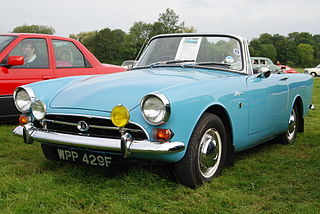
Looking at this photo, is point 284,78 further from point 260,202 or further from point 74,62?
point 74,62

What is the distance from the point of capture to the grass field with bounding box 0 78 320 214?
2.87m

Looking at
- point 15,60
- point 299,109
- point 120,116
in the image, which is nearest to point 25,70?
point 15,60

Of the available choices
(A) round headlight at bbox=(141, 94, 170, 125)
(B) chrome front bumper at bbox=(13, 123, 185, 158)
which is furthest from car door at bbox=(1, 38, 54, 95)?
(A) round headlight at bbox=(141, 94, 170, 125)

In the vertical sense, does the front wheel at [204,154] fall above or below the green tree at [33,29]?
below

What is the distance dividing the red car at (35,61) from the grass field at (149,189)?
1.72 m

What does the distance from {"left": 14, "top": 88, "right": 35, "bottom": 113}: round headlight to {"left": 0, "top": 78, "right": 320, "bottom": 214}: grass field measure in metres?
0.58

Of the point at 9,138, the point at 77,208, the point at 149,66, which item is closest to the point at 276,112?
the point at 149,66

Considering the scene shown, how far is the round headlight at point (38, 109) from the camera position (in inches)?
136

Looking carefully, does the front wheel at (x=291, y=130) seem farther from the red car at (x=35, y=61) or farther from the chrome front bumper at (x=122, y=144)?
the red car at (x=35, y=61)

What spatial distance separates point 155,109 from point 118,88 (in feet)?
1.85

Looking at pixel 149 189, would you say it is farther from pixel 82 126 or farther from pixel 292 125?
pixel 292 125

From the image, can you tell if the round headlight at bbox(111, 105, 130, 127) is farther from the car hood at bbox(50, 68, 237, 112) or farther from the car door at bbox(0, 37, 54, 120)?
the car door at bbox(0, 37, 54, 120)

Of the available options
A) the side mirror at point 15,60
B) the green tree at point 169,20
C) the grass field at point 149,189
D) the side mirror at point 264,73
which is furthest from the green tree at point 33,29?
the grass field at point 149,189

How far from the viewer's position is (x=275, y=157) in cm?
454
